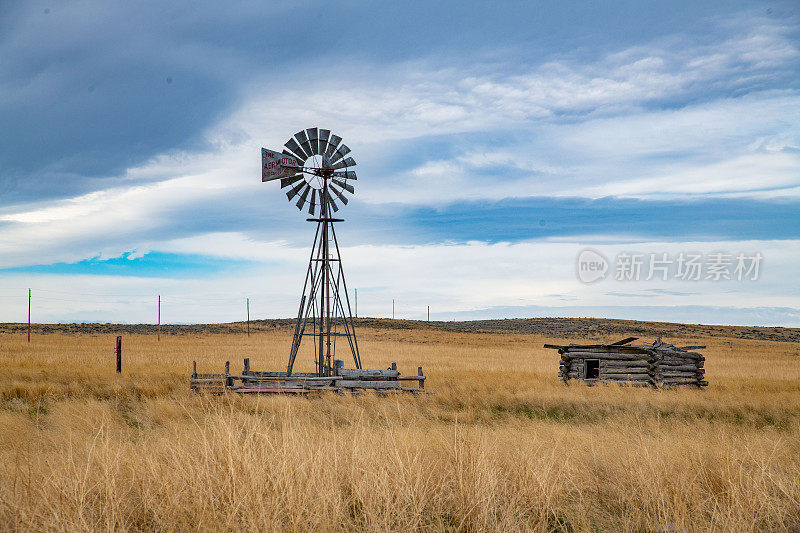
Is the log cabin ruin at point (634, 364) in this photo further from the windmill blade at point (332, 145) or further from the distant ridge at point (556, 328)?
the distant ridge at point (556, 328)

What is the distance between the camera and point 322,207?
55.0 feet

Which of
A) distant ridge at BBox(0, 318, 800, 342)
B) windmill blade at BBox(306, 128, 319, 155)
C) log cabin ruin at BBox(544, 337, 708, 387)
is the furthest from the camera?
distant ridge at BBox(0, 318, 800, 342)

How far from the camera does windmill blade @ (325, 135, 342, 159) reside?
16.7m

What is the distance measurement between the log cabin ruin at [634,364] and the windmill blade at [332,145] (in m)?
12.7

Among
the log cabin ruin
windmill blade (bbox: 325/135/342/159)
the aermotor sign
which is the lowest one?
the log cabin ruin

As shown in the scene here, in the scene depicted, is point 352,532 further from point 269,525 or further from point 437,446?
point 437,446

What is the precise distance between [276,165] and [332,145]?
1824 millimetres

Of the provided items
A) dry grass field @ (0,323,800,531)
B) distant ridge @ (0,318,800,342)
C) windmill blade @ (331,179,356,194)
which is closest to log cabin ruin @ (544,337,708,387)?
windmill blade @ (331,179,356,194)

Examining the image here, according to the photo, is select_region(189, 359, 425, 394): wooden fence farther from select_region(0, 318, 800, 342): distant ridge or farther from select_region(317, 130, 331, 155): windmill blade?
select_region(0, 318, 800, 342): distant ridge

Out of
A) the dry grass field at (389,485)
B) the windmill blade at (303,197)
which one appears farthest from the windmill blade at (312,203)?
the dry grass field at (389,485)

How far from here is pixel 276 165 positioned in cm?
1669

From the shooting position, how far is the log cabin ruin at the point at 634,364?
2272 centimetres

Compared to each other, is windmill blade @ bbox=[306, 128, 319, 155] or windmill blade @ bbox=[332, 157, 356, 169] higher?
windmill blade @ bbox=[306, 128, 319, 155]

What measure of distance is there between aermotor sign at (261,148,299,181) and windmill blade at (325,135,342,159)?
103cm
